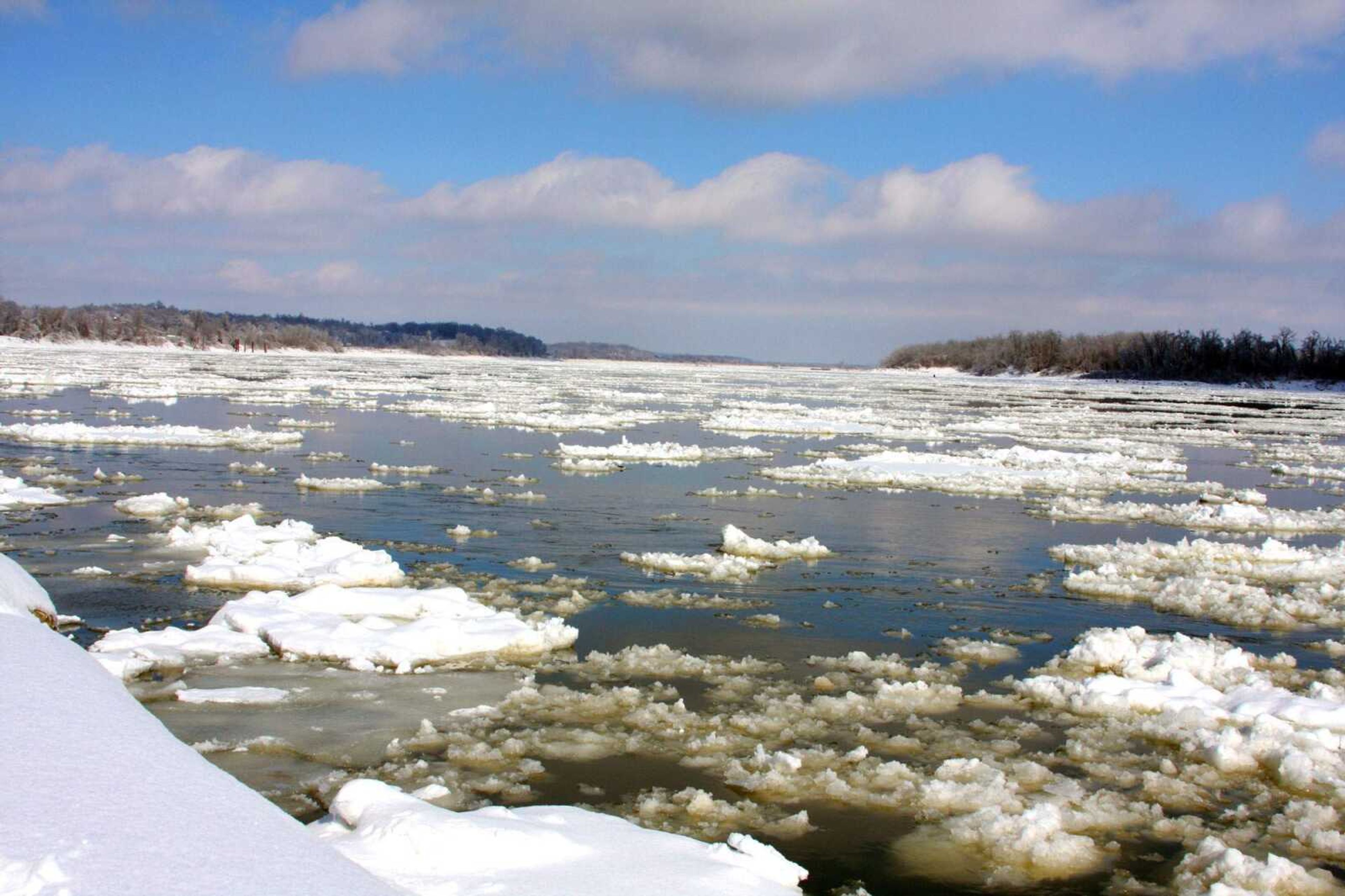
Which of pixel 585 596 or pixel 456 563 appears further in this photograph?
pixel 456 563

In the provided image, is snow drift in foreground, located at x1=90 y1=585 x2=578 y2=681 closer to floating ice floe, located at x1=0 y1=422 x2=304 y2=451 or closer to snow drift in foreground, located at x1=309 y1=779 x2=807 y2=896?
snow drift in foreground, located at x1=309 y1=779 x2=807 y2=896

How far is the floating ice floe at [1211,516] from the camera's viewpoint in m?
14.7

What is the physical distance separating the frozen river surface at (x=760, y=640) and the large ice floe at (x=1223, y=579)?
57mm

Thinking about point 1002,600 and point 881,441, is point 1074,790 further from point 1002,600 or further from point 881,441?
point 881,441

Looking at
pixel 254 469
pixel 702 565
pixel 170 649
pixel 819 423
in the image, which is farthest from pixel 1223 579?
pixel 819 423

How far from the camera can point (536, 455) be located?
21.0 m

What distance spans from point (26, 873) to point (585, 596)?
683 centimetres

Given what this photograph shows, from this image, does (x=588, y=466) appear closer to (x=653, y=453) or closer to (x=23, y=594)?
(x=653, y=453)

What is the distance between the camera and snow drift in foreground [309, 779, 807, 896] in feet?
13.4

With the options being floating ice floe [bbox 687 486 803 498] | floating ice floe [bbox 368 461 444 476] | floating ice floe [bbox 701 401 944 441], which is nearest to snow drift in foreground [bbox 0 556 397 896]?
floating ice floe [bbox 687 486 803 498]

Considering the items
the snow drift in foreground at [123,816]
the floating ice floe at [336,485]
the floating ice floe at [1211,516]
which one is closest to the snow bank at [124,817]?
the snow drift in foreground at [123,816]

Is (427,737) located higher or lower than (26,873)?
lower

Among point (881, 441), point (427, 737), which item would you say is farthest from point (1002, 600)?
point (881, 441)

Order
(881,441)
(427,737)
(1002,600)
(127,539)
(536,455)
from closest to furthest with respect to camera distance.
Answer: (427,737)
(1002,600)
(127,539)
(536,455)
(881,441)
